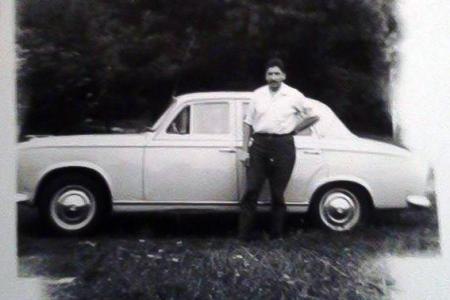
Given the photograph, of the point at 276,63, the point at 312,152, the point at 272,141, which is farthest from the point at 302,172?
the point at 276,63

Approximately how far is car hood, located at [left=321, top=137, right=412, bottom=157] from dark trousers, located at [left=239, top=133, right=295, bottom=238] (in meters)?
0.24

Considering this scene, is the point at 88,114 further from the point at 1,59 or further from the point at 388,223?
the point at 388,223

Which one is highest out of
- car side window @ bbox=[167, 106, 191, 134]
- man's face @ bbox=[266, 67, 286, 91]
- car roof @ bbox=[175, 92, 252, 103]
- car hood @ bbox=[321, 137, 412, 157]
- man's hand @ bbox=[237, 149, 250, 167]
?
man's face @ bbox=[266, 67, 286, 91]

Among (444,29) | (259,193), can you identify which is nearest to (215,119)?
(259,193)

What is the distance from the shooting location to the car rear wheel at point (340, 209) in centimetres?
397

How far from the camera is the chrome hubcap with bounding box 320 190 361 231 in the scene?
3.97 metres

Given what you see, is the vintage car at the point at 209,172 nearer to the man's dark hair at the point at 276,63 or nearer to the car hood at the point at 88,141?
the car hood at the point at 88,141

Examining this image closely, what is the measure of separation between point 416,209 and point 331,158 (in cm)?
54

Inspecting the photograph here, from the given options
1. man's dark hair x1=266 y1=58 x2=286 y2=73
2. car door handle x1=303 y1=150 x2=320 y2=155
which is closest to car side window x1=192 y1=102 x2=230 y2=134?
man's dark hair x1=266 y1=58 x2=286 y2=73

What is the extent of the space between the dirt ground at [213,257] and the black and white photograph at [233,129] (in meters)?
0.01

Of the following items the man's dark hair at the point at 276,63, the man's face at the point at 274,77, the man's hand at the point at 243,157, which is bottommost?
the man's hand at the point at 243,157

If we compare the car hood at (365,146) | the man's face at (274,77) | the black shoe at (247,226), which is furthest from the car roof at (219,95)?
the black shoe at (247,226)

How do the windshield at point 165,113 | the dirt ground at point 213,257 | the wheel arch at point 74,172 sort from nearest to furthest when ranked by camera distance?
the dirt ground at point 213,257, the wheel arch at point 74,172, the windshield at point 165,113

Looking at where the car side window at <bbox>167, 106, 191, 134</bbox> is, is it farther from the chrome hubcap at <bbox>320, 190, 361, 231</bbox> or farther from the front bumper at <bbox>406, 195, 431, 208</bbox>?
the front bumper at <bbox>406, 195, 431, 208</bbox>
